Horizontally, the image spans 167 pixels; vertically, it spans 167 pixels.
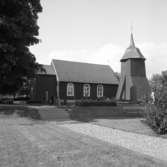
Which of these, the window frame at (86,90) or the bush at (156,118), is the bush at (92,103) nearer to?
the window frame at (86,90)

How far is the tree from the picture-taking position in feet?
63.7

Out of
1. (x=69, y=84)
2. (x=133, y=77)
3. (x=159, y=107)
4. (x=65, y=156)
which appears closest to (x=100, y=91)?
(x=69, y=84)

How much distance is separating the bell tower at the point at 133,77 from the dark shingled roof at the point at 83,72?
3676 millimetres

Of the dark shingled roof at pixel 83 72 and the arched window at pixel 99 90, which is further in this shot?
the arched window at pixel 99 90

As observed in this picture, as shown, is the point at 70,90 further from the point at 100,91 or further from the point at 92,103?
the point at 92,103

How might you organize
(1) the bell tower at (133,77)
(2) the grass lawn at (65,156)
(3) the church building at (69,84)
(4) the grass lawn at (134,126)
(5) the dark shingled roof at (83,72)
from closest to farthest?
1. (2) the grass lawn at (65,156)
2. (4) the grass lawn at (134,126)
3. (3) the church building at (69,84)
4. (1) the bell tower at (133,77)
5. (5) the dark shingled roof at (83,72)

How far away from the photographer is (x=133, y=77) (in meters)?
38.2

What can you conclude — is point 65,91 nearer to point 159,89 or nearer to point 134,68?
point 134,68

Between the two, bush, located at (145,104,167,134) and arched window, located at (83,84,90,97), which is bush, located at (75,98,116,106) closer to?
arched window, located at (83,84,90,97)

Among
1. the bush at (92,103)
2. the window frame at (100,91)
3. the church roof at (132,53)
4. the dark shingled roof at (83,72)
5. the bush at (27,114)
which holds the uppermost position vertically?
the church roof at (132,53)

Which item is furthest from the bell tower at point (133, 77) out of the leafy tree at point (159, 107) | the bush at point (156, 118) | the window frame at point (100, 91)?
the leafy tree at point (159, 107)

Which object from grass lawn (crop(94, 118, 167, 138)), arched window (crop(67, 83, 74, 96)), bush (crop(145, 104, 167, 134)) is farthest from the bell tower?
bush (crop(145, 104, 167, 134))

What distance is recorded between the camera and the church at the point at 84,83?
37.2 meters

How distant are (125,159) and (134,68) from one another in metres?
33.3
